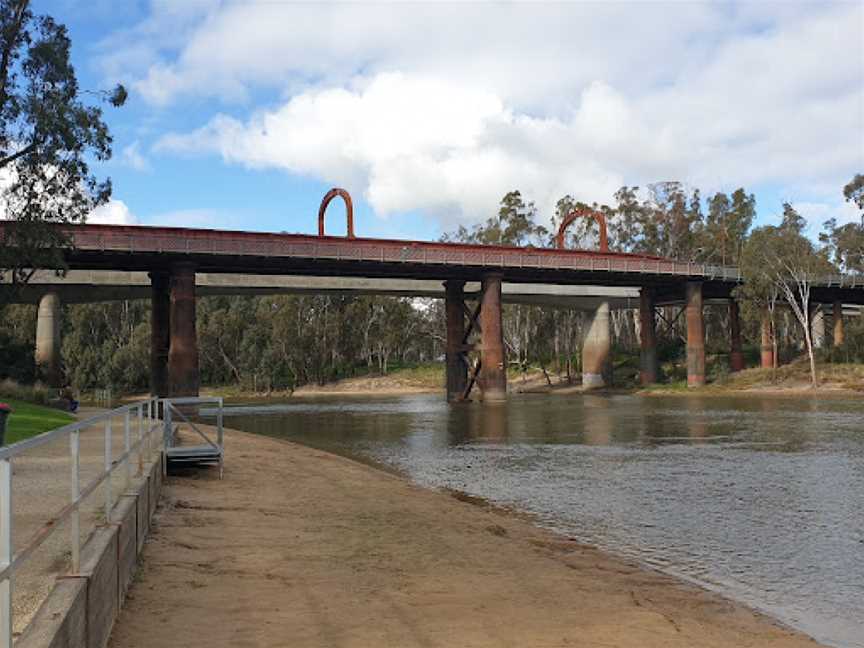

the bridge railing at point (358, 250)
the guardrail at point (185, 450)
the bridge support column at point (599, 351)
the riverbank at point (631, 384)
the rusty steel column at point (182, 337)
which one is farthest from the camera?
the bridge support column at point (599, 351)

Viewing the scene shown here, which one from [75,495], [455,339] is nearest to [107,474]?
[75,495]

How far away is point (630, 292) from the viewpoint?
78438 millimetres

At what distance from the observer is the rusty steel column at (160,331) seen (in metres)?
52.5

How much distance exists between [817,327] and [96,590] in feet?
317

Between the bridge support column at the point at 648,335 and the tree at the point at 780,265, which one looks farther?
the bridge support column at the point at 648,335

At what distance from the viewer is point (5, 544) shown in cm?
402

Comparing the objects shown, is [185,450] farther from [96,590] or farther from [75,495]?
[75,495]

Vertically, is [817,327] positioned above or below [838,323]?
below

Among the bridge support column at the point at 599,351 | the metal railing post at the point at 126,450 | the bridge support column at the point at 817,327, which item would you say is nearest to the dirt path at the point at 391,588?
the metal railing post at the point at 126,450

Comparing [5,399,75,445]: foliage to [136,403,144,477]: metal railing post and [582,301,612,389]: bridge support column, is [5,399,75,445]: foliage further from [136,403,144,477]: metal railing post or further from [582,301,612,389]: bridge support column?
[582,301,612,389]: bridge support column

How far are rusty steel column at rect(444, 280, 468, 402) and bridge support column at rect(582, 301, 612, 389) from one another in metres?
19.8

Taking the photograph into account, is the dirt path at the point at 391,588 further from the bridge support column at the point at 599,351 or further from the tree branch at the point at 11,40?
the bridge support column at the point at 599,351

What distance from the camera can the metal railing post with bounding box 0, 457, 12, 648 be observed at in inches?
156

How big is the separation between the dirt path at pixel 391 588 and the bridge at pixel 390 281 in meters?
36.9
